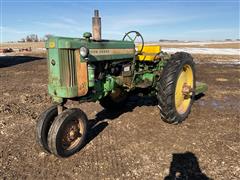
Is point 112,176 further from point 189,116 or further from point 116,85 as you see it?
point 189,116

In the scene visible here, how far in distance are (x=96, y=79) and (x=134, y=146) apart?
4.47 feet

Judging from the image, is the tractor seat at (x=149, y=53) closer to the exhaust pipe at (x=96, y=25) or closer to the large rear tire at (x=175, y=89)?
the large rear tire at (x=175, y=89)

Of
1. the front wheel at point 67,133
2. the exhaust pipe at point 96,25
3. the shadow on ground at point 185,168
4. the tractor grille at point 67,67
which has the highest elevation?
the exhaust pipe at point 96,25

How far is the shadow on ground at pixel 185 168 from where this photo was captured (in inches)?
132

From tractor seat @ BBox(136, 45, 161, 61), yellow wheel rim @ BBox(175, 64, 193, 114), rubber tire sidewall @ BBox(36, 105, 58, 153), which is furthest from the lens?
tractor seat @ BBox(136, 45, 161, 61)

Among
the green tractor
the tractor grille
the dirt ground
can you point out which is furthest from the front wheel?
the tractor grille

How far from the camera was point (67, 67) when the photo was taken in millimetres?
3674

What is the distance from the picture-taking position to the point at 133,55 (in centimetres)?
529

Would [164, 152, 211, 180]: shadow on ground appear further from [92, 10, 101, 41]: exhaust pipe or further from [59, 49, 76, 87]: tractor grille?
[92, 10, 101, 41]: exhaust pipe

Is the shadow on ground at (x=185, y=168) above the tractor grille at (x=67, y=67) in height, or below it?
below

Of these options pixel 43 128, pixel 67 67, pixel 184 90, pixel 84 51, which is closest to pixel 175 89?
pixel 184 90

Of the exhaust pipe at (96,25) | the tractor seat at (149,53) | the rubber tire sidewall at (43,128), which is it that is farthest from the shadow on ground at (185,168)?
the exhaust pipe at (96,25)

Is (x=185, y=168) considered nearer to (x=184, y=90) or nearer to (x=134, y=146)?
(x=134, y=146)

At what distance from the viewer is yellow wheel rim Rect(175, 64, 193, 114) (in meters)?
5.40
